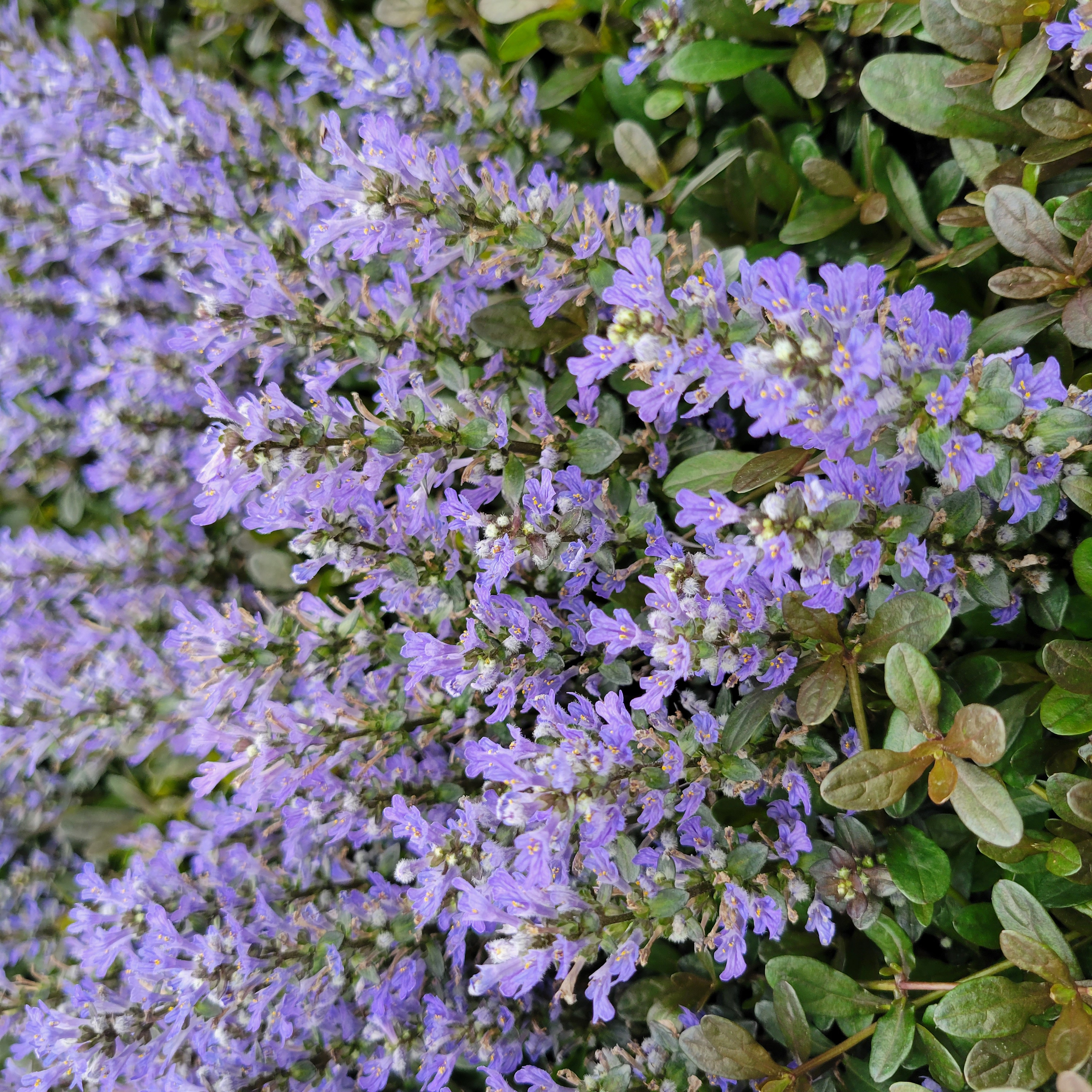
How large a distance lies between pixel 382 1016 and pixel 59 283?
230cm

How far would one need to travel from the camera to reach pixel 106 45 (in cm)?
258

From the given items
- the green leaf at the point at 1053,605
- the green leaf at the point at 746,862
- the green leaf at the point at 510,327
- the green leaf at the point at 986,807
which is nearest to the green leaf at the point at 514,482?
the green leaf at the point at 510,327

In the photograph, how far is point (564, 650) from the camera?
177 cm

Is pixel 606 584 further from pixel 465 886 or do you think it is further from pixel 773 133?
pixel 773 133

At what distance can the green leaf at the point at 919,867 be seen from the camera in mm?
1585

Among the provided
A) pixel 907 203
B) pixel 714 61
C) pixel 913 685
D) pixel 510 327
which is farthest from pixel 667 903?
pixel 714 61

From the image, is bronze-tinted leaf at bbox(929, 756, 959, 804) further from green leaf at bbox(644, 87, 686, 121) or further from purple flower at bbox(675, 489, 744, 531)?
green leaf at bbox(644, 87, 686, 121)

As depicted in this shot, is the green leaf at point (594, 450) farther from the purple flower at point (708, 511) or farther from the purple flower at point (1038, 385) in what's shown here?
the purple flower at point (1038, 385)

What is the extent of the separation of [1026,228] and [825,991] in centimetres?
143

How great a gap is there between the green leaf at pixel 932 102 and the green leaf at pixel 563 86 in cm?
65

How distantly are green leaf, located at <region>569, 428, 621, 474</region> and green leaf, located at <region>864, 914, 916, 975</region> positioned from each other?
0.99 metres

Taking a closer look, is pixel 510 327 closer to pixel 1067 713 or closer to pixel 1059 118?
pixel 1059 118

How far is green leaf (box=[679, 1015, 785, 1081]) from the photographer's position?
5.41 feet

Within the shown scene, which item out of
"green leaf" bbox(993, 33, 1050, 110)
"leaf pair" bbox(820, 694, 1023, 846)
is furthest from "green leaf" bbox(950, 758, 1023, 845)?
"green leaf" bbox(993, 33, 1050, 110)
